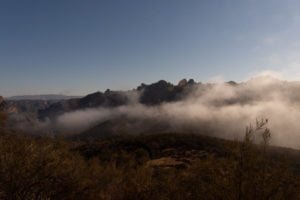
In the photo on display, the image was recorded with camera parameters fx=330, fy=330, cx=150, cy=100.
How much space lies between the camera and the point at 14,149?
1695cm

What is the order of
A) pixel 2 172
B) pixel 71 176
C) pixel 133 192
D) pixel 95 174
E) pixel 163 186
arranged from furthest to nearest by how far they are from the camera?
pixel 95 174 < pixel 133 192 < pixel 163 186 < pixel 71 176 < pixel 2 172

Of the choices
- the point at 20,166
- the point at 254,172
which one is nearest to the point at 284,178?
the point at 254,172

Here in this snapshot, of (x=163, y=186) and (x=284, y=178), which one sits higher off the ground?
(x=284, y=178)

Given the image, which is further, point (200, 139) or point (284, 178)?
point (200, 139)

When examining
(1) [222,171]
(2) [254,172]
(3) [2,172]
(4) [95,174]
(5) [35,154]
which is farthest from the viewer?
(4) [95,174]

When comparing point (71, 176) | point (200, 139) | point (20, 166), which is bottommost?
point (200, 139)

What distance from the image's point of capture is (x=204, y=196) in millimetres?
Answer: 14086

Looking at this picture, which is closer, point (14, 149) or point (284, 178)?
point (284, 178)

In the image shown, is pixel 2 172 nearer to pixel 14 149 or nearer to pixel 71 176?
pixel 14 149

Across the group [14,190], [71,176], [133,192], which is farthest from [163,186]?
[14,190]

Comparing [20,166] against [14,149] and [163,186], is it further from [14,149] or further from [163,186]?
[163,186]

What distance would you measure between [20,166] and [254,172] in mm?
10475

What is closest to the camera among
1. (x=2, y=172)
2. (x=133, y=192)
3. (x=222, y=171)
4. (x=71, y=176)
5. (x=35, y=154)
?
(x=222, y=171)

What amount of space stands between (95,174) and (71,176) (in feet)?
44.0
